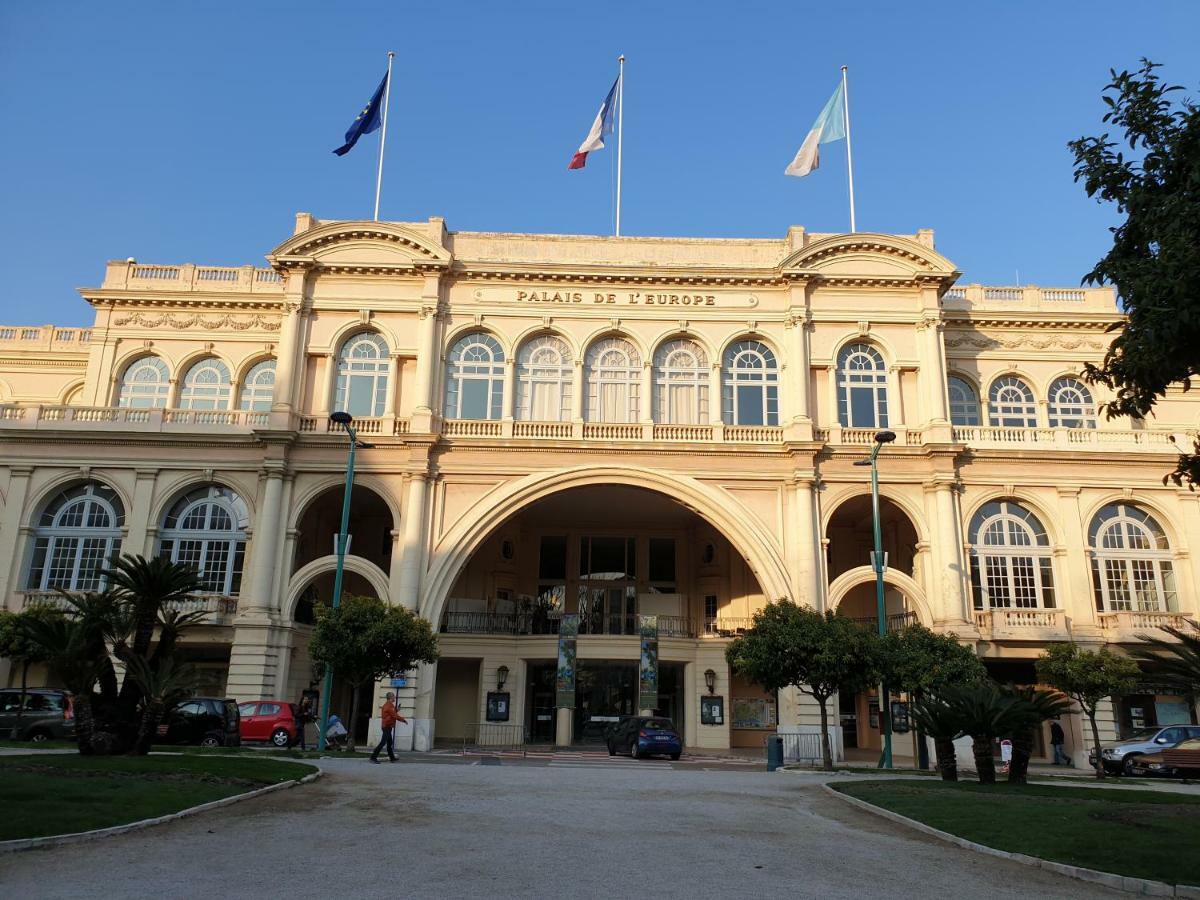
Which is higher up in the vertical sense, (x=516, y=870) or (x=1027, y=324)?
(x=1027, y=324)

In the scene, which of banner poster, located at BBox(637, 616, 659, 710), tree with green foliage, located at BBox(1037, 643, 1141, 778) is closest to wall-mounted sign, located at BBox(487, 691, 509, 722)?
banner poster, located at BBox(637, 616, 659, 710)

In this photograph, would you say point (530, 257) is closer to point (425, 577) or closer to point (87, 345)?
point (425, 577)

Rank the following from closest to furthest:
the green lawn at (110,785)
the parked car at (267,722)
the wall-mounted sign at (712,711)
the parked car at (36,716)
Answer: the green lawn at (110,785), the parked car at (36,716), the parked car at (267,722), the wall-mounted sign at (712,711)

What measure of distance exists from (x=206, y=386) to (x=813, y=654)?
1100 inches

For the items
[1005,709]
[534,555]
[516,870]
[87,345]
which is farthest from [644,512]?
[516,870]

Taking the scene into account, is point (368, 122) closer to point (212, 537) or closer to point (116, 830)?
point (212, 537)

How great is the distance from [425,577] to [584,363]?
34.5ft

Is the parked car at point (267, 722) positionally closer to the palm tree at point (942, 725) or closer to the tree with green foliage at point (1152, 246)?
the palm tree at point (942, 725)

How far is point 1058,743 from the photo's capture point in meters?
35.5

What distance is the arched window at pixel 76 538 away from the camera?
37.0m

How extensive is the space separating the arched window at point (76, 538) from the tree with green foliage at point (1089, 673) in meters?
33.5

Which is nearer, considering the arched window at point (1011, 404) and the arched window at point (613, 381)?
the arched window at point (613, 381)

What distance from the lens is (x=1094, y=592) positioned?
1452 inches

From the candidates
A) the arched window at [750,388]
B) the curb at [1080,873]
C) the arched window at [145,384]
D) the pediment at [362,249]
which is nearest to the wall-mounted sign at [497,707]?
the arched window at [750,388]
